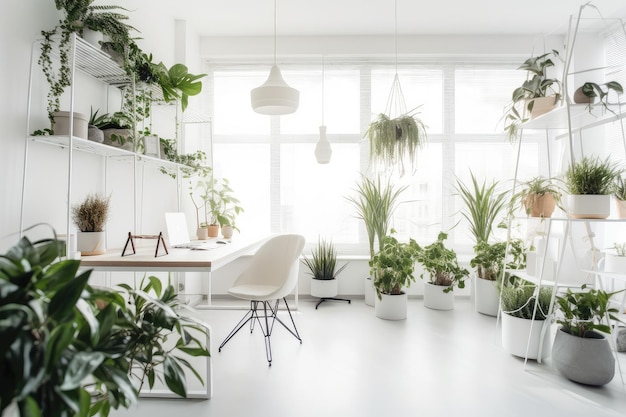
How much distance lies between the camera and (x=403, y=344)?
2.60m

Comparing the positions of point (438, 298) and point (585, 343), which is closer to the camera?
point (585, 343)

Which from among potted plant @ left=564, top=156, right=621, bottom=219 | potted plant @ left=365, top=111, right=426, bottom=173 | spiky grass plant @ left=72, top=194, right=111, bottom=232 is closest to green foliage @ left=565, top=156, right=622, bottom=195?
potted plant @ left=564, top=156, right=621, bottom=219

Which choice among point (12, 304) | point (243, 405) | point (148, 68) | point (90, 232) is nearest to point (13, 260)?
point (12, 304)

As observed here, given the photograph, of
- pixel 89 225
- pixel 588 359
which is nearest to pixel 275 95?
pixel 89 225

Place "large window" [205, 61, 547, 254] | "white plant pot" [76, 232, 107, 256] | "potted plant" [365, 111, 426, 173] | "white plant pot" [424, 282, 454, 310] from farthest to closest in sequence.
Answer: "large window" [205, 61, 547, 254] < "white plant pot" [424, 282, 454, 310] < "potted plant" [365, 111, 426, 173] < "white plant pot" [76, 232, 107, 256]

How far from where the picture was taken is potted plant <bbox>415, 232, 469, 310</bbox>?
3320 millimetres

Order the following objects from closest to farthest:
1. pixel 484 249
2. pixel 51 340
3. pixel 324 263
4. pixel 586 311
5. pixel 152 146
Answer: pixel 51 340 < pixel 586 311 < pixel 152 146 < pixel 484 249 < pixel 324 263

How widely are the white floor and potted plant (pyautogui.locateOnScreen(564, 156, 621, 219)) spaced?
1.05 metres

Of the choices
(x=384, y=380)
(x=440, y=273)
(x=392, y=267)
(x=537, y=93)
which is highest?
(x=537, y=93)

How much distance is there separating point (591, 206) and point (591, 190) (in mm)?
98

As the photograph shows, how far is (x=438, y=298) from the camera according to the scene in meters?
3.51

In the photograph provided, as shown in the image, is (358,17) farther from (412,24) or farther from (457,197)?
(457,197)

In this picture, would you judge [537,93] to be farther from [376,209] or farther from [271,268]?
[271,268]

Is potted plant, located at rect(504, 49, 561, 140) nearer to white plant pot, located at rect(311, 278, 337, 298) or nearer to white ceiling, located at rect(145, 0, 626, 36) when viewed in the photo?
white ceiling, located at rect(145, 0, 626, 36)
